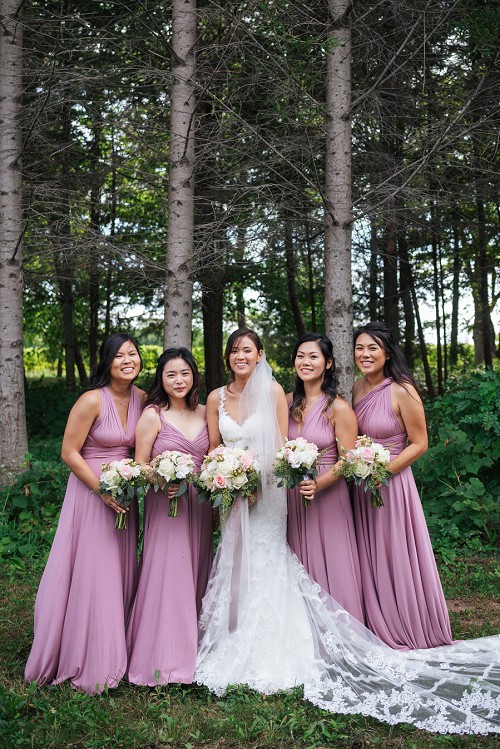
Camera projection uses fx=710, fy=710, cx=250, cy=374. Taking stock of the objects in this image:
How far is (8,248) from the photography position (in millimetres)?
8875

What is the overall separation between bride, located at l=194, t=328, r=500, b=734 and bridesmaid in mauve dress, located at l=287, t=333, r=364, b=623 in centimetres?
13

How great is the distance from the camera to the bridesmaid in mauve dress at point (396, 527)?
17.2 ft

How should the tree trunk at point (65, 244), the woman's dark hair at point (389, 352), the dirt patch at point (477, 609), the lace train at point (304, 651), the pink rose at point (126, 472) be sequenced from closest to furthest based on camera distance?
the lace train at point (304, 651)
the pink rose at point (126, 472)
the woman's dark hair at point (389, 352)
the dirt patch at point (477, 609)
the tree trunk at point (65, 244)

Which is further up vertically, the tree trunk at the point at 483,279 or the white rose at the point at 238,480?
the tree trunk at the point at 483,279

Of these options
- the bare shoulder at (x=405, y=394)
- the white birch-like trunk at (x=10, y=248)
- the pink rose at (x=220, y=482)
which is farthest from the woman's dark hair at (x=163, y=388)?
the white birch-like trunk at (x=10, y=248)

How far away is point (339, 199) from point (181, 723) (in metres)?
5.47

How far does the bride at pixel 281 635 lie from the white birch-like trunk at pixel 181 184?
9.77 feet

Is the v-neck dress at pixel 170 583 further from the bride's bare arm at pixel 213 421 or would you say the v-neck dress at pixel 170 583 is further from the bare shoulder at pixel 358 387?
the bare shoulder at pixel 358 387

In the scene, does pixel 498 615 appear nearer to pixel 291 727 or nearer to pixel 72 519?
pixel 291 727

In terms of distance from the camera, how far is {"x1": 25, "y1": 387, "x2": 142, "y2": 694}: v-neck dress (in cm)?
477

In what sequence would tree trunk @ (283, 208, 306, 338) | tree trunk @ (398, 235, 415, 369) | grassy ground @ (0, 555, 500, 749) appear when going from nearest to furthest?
grassy ground @ (0, 555, 500, 749)
tree trunk @ (283, 208, 306, 338)
tree trunk @ (398, 235, 415, 369)

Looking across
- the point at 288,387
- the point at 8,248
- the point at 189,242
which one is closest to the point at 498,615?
the point at 189,242

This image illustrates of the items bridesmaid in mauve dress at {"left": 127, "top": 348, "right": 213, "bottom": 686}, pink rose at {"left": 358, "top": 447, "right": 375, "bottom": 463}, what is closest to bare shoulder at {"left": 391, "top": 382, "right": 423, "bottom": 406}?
pink rose at {"left": 358, "top": 447, "right": 375, "bottom": 463}

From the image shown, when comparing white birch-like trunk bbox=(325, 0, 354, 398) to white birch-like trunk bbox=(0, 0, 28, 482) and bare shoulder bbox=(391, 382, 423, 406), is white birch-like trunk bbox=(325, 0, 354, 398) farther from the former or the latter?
white birch-like trunk bbox=(0, 0, 28, 482)
